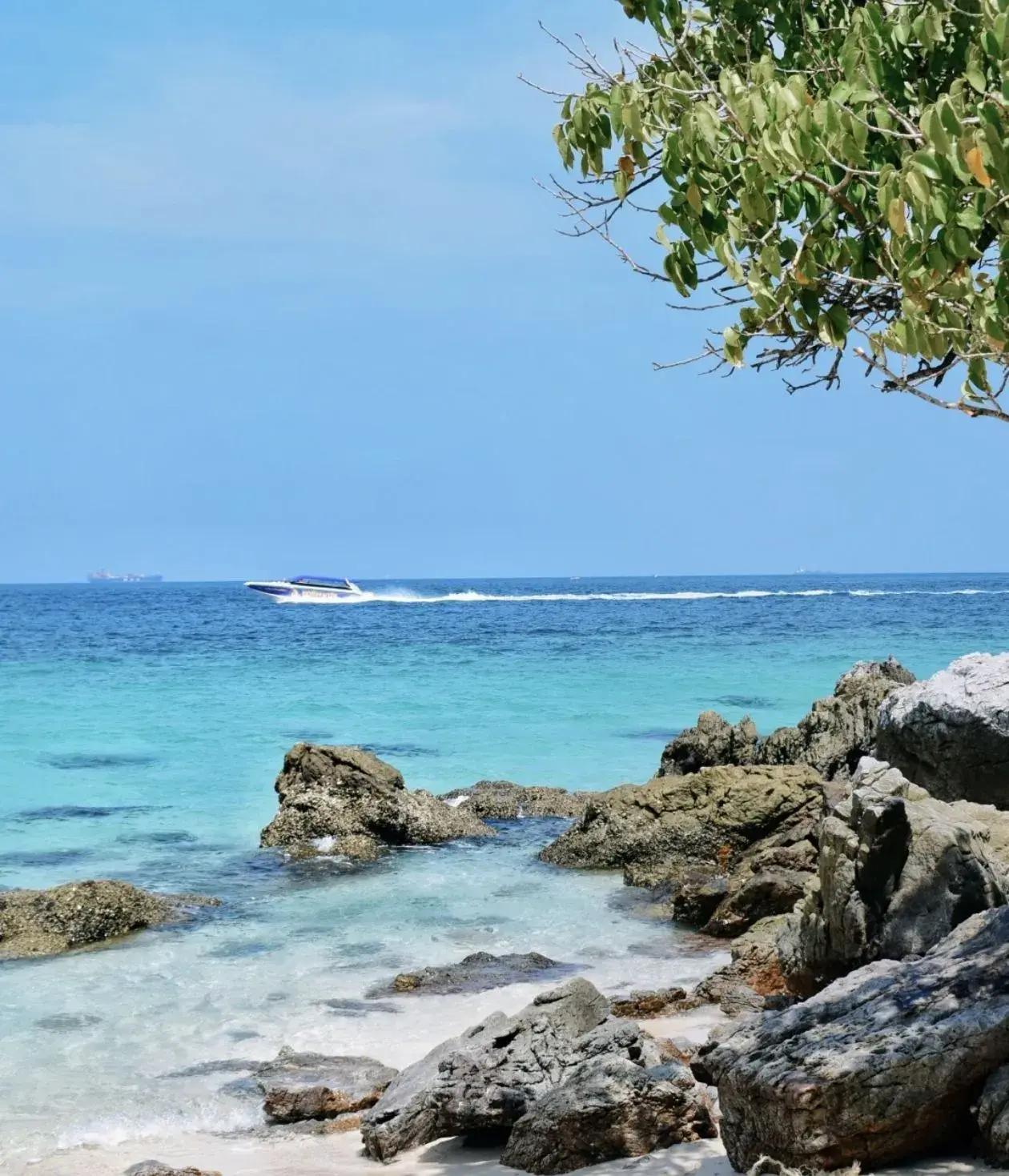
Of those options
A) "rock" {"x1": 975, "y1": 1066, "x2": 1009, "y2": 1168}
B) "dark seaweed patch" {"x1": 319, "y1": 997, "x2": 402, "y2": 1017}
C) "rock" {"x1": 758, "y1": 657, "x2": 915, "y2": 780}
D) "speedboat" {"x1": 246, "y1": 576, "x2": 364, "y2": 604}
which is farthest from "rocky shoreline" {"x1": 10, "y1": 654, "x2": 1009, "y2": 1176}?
"speedboat" {"x1": 246, "y1": 576, "x2": 364, "y2": 604}

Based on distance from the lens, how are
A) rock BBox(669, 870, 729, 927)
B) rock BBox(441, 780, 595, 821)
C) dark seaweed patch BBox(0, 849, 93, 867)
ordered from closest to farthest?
rock BBox(669, 870, 729, 927) < dark seaweed patch BBox(0, 849, 93, 867) < rock BBox(441, 780, 595, 821)

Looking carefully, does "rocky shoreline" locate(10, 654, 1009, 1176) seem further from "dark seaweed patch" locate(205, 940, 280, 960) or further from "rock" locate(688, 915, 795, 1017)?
"dark seaweed patch" locate(205, 940, 280, 960)

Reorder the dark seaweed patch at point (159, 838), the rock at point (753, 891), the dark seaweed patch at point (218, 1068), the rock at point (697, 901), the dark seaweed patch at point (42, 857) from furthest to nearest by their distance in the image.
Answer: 1. the dark seaweed patch at point (159, 838)
2. the dark seaweed patch at point (42, 857)
3. the rock at point (697, 901)
4. the rock at point (753, 891)
5. the dark seaweed patch at point (218, 1068)

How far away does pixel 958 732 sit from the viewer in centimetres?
1034

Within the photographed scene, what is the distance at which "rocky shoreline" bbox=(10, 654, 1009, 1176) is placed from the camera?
5074 millimetres

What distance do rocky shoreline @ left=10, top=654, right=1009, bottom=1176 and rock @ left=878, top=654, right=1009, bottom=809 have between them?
0.02 meters

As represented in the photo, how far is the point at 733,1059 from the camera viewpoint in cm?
556

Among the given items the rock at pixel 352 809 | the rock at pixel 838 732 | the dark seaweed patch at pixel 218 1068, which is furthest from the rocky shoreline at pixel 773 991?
the rock at pixel 352 809

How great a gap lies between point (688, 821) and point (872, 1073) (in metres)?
9.22

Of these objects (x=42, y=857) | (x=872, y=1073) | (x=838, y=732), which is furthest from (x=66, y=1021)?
(x=838, y=732)

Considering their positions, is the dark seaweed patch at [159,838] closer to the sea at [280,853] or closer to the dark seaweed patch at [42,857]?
the sea at [280,853]

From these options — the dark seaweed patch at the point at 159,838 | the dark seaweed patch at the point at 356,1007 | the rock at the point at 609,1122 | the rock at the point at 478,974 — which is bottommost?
the dark seaweed patch at the point at 159,838

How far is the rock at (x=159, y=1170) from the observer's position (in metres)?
6.57

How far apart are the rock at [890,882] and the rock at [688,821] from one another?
5.82 m
